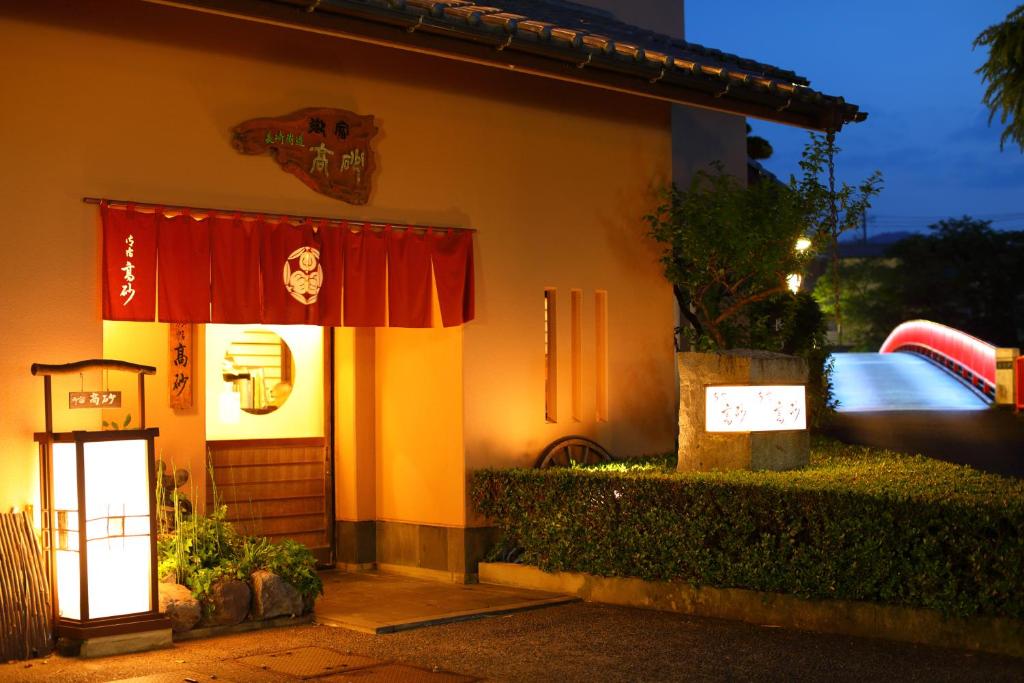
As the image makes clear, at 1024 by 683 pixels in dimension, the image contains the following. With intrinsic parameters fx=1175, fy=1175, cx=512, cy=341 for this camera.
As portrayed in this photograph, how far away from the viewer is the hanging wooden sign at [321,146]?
1062 centimetres

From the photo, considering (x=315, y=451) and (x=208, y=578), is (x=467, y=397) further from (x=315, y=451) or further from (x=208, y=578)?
(x=208, y=578)

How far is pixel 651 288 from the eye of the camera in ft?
45.2

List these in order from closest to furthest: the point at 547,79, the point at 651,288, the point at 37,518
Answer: the point at 37,518 < the point at 547,79 < the point at 651,288

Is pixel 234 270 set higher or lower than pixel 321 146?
lower

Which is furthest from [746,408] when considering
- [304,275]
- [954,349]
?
[954,349]

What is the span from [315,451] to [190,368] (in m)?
1.85

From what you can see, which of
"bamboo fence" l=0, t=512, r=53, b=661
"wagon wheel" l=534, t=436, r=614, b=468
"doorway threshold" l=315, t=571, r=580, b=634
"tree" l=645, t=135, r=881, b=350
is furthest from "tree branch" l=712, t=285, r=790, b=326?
"bamboo fence" l=0, t=512, r=53, b=661

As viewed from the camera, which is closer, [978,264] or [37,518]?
[37,518]

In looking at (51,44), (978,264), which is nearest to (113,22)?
(51,44)

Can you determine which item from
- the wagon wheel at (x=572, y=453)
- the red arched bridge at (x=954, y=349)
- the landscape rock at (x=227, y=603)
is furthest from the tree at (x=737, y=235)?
the red arched bridge at (x=954, y=349)

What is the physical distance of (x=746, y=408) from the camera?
1188cm

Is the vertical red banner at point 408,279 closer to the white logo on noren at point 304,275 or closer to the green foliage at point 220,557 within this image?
the white logo on noren at point 304,275

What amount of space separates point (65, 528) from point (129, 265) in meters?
2.23

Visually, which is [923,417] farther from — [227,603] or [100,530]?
[100,530]
